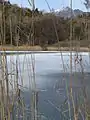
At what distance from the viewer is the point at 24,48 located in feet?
6.53

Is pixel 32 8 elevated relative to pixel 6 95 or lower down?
elevated

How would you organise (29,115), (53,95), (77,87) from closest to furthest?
(29,115), (77,87), (53,95)

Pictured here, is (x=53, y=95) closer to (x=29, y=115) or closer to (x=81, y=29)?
(x=29, y=115)

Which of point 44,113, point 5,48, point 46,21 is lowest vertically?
point 44,113

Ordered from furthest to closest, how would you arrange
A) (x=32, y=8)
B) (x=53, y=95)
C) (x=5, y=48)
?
(x=53, y=95) < (x=5, y=48) < (x=32, y=8)

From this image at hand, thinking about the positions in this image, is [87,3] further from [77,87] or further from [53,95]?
[53,95]

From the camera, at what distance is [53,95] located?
10.3 ft

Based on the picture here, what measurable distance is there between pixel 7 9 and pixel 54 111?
3.29ft

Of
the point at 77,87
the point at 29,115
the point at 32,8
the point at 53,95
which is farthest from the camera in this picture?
the point at 53,95

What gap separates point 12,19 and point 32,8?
0.29m

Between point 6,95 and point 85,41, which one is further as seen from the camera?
point 85,41

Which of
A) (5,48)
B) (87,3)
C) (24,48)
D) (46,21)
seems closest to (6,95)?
(5,48)

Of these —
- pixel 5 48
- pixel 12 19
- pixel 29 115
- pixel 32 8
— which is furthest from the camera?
pixel 29 115

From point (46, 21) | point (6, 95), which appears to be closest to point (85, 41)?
point (46, 21)
